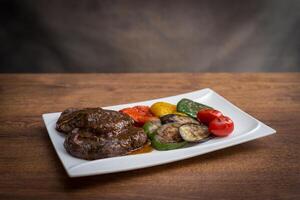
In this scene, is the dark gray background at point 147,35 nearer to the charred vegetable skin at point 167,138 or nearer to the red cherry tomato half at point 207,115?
the red cherry tomato half at point 207,115

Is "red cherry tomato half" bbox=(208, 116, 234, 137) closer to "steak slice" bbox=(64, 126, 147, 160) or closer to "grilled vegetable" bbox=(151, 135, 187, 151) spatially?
"grilled vegetable" bbox=(151, 135, 187, 151)

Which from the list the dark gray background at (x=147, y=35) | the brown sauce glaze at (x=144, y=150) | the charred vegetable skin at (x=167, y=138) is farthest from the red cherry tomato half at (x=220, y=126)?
the dark gray background at (x=147, y=35)

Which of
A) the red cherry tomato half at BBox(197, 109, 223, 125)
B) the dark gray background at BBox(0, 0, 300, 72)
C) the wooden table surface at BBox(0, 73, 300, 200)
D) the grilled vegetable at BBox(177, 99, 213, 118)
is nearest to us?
the wooden table surface at BBox(0, 73, 300, 200)

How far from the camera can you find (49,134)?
1.77 meters

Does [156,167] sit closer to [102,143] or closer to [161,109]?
[102,143]

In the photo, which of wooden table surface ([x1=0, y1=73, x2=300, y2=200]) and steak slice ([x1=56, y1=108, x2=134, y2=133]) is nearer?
wooden table surface ([x1=0, y1=73, x2=300, y2=200])

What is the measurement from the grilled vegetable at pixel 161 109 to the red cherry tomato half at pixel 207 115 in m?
0.16

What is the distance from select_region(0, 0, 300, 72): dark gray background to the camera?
421 cm

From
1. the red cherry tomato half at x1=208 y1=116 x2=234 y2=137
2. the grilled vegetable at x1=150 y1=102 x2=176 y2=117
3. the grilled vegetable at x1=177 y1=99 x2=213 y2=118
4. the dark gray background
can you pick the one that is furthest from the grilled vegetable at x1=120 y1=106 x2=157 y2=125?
the dark gray background

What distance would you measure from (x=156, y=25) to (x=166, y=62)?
36 cm

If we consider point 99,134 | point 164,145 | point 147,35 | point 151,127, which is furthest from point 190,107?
point 147,35

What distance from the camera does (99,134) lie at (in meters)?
1.61

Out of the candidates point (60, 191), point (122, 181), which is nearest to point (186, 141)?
point (122, 181)

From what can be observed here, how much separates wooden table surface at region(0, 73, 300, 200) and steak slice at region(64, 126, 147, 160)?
0.26 feet
